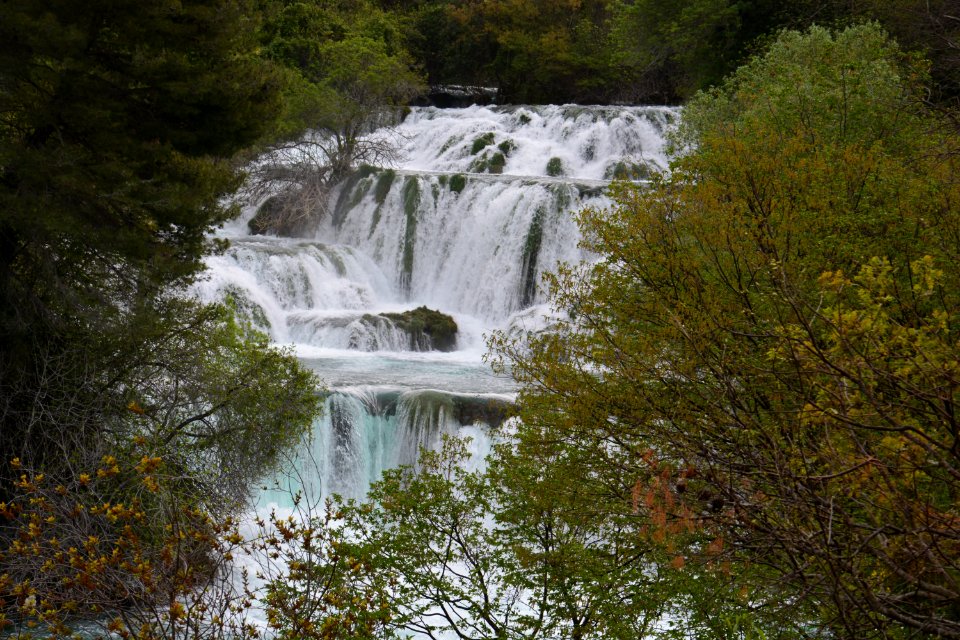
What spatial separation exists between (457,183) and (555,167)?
169 inches

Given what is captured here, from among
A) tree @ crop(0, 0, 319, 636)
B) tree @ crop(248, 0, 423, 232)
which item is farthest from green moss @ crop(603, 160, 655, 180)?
tree @ crop(0, 0, 319, 636)

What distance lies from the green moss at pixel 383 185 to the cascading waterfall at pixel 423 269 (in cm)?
4

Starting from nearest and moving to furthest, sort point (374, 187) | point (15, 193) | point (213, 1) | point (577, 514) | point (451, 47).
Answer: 1. point (577, 514)
2. point (15, 193)
3. point (213, 1)
4. point (374, 187)
5. point (451, 47)

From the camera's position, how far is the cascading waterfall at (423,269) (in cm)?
1281

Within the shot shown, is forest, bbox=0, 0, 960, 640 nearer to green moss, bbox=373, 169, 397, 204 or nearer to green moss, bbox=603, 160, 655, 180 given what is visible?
green moss, bbox=603, 160, 655, 180

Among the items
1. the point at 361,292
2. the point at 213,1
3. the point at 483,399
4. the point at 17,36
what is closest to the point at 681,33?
the point at 361,292

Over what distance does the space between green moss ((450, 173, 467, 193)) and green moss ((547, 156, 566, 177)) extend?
3.75 m

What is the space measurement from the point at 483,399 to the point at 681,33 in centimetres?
1532

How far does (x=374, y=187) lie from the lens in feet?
76.8

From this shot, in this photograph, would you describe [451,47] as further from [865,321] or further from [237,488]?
[865,321]

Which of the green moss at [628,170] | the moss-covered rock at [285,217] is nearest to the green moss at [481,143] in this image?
the green moss at [628,170]

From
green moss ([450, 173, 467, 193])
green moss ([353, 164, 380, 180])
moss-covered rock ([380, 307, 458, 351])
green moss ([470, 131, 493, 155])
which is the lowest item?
moss-covered rock ([380, 307, 458, 351])

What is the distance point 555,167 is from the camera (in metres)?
25.1

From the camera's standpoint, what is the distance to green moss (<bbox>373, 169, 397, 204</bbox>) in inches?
906
